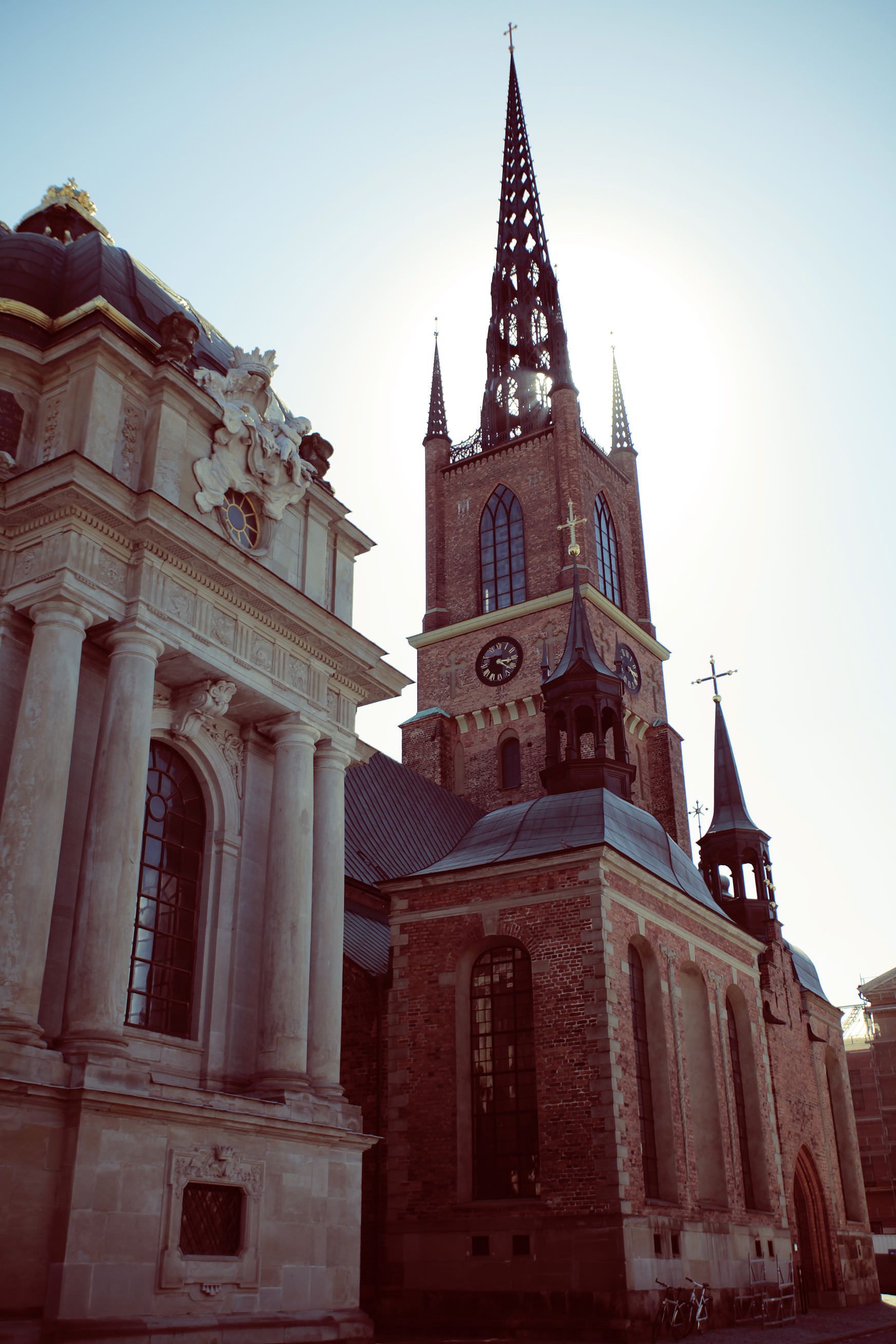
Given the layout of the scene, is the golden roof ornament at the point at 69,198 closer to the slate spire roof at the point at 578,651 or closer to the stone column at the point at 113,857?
the stone column at the point at 113,857

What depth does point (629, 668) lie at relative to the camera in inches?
1690

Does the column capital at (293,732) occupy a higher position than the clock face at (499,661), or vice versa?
the clock face at (499,661)

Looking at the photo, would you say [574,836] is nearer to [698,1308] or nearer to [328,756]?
[328,756]

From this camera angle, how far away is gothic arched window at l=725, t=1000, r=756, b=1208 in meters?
26.1

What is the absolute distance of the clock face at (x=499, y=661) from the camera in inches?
1630

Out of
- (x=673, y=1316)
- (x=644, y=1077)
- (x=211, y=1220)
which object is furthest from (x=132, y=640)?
(x=673, y=1316)

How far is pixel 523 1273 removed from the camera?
1944cm

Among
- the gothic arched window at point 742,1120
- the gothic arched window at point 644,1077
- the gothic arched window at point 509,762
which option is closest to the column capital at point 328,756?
the gothic arched window at point 644,1077

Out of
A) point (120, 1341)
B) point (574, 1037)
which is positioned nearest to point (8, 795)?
point (120, 1341)

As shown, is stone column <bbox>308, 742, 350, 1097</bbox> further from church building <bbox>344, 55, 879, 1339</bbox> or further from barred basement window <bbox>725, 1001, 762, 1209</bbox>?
barred basement window <bbox>725, 1001, 762, 1209</bbox>

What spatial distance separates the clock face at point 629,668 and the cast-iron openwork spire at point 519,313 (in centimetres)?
986

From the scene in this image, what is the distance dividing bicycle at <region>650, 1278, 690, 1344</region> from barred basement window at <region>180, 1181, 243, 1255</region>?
8.54 m

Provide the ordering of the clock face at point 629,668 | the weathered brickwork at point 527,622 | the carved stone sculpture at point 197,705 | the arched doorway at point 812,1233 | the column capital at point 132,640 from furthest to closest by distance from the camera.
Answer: the clock face at point 629,668 < the weathered brickwork at point 527,622 < the arched doorway at point 812,1233 < the carved stone sculpture at point 197,705 < the column capital at point 132,640

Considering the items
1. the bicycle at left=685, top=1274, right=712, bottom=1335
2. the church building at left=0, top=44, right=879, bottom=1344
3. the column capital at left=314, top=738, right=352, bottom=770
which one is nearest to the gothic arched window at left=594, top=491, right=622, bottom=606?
the church building at left=0, top=44, right=879, bottom=1344
